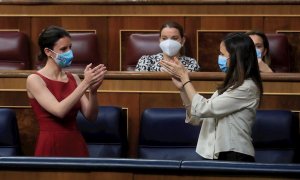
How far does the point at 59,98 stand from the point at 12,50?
0.61 metres

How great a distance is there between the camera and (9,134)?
128cm

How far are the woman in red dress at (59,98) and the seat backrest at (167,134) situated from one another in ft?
0.40

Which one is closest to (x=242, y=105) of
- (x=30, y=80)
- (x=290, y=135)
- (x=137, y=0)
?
(x=290, y=135)

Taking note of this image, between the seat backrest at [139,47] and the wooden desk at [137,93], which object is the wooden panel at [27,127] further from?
the seat backrest at [139,47]

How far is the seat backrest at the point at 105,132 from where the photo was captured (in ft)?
4.25

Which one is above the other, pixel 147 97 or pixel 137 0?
pixel 137 0

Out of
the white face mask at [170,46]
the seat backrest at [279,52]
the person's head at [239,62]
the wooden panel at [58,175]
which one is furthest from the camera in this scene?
the seat backrest at [279,52]

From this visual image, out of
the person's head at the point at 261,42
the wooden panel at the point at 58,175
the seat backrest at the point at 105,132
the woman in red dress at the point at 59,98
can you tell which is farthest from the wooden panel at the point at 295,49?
the wooden panel at the point at 58,175

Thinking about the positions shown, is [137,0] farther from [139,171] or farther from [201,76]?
[139,171]

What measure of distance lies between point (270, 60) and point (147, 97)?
0.38 meters

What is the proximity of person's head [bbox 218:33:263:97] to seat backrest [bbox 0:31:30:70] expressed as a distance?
776 millimetres

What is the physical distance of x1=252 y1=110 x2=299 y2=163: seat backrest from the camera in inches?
49.6

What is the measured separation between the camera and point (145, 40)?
5.57 feet

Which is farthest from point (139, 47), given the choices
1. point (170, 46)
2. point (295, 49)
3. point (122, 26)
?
point (295, 49)
